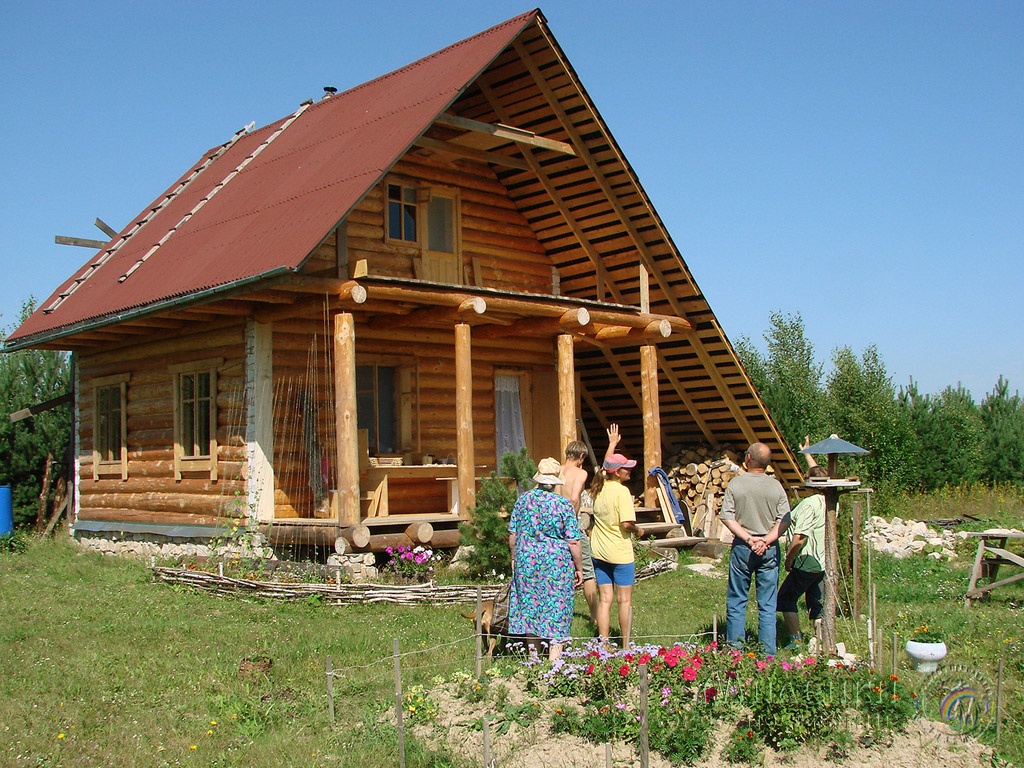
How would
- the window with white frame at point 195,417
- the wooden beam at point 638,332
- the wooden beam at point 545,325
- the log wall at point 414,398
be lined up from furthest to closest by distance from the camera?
the wooden beam at point 638,332 < the wooden beam at point 545,325 < the window with white frame at point 195,417 < the log wall at point 414,398

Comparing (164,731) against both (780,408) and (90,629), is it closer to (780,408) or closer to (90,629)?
(90,629)

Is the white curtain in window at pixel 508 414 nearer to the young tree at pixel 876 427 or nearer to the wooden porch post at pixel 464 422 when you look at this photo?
the wooden porch post at pixel 464 422

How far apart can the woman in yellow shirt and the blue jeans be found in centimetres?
81

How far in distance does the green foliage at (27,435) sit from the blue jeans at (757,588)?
15492 mm

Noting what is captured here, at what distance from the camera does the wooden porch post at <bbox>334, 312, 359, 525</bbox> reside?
12.2m

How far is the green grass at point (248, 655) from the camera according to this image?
6652mm

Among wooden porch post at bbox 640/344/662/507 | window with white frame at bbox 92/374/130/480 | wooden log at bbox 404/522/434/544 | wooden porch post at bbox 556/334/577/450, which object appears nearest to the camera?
wooden log at bbox 404/522/434/544

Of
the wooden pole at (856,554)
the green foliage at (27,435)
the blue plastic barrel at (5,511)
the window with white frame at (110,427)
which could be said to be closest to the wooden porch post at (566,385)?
the window with white frame at (110,427)

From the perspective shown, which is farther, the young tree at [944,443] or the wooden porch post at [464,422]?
the young tree at [944,443]

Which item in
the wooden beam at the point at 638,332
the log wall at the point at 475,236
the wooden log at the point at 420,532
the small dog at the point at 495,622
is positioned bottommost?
the small dog at the point at 495,622

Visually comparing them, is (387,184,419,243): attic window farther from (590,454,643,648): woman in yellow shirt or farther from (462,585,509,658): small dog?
(462,585,509,658): small dog

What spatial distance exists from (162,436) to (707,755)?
11502 millimetres

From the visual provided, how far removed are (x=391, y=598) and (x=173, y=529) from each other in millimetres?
5384

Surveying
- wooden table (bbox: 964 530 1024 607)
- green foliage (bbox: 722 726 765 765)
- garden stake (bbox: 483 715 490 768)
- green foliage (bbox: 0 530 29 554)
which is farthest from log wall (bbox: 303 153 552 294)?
green foliage (bbox: 722 726 765 765)
